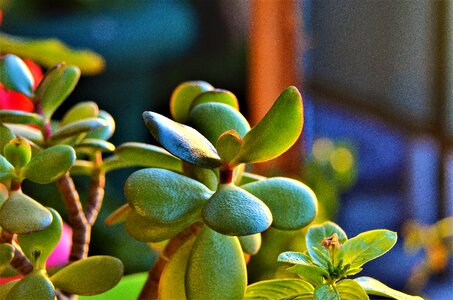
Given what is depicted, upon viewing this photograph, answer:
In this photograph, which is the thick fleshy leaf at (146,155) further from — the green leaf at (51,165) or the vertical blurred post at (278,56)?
the vertical blurred post at (278,56)

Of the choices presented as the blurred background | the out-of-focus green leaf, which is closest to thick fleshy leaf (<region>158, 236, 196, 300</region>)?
the out-of-focus green leaf

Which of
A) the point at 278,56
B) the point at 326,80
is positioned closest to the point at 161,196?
the point at 278,56

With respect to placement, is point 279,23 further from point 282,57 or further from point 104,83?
point 104,83

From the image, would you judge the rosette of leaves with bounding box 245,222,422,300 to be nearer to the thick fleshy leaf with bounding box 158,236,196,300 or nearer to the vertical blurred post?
the thick fleshy leaf with bounding box 158,236,196,300

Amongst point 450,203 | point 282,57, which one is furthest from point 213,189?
point 450,203

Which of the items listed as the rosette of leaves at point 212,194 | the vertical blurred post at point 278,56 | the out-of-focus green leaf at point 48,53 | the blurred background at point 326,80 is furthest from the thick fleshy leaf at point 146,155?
the vertical blurred post at point 278,56

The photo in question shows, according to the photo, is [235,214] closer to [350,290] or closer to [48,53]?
[350,290]
